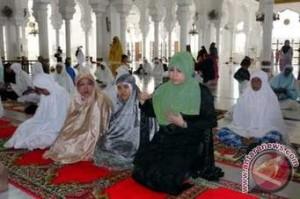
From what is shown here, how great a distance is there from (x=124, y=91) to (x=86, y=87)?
42 centimetres

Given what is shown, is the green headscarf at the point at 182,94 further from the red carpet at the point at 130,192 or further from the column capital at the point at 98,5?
the column capital at the point at 98,5

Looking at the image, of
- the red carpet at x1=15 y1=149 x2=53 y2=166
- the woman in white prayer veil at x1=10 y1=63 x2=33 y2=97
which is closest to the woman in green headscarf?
the red carpet at x1=15 y1=149 x2=53 y2=166

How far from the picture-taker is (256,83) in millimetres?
3803

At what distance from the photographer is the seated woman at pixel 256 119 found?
3.59m

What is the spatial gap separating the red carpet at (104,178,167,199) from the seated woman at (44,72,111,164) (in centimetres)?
67

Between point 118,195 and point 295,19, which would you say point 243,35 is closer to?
point 295,19

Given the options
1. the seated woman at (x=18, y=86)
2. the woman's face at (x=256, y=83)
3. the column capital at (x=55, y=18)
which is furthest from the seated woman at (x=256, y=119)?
the column capital at (x=55, y=18)

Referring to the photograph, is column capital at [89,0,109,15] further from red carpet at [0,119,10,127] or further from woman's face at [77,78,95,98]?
woman's face at [77,78,95,98]

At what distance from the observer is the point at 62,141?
3186 millimetres

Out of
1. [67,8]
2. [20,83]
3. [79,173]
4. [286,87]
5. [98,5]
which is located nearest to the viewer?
[79,173]

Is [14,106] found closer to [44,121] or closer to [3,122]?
[3,122]

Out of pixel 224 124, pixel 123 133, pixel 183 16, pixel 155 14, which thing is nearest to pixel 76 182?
pixel 123 133

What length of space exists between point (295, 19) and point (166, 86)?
18577 millimetres

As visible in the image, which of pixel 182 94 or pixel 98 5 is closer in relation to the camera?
pixel 182 94
